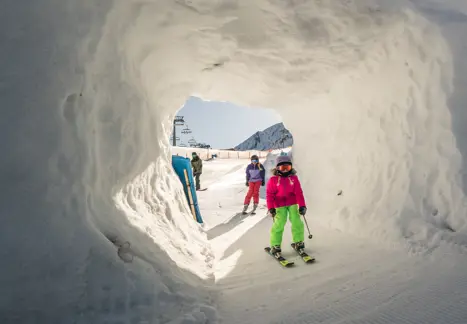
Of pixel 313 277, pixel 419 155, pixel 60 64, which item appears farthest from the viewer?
pixel 419 155

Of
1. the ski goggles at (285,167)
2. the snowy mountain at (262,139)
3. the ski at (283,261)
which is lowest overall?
the ski at (283,261)

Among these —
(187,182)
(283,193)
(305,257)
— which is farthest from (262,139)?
(305,257)

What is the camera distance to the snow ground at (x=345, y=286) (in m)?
2.29

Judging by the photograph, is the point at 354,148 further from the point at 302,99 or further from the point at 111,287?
→ the point at 111,287

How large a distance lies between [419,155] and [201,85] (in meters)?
3.95

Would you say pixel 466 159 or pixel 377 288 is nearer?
pixel 377 288

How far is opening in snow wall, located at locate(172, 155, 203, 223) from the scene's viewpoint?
7.12 metres

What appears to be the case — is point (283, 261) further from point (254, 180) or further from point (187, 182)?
point (254, 180)

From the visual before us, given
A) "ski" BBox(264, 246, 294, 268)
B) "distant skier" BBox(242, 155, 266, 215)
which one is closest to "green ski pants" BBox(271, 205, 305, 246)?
"ski" BBox(264, 246, 294, 268)

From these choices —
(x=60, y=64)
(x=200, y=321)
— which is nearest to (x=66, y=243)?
(x=200, y=321)

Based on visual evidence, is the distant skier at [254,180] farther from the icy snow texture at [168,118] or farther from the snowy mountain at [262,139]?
the snowy mountain at [262,139]

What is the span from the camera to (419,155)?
13.1ft

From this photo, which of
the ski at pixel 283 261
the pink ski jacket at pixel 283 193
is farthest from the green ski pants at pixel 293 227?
the ski at pixel 283 261

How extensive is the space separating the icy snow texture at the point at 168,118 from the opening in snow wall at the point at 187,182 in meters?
0.82
